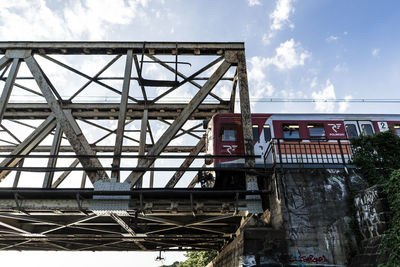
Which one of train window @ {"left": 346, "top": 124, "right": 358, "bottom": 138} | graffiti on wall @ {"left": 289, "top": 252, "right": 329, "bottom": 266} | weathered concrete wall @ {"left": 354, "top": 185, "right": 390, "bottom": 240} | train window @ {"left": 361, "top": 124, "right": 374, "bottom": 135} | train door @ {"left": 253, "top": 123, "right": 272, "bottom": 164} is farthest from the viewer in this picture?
train window @ {"left": 361, "top": 124, "right": 374, "bottom": 135}

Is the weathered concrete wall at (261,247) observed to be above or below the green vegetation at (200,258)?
below

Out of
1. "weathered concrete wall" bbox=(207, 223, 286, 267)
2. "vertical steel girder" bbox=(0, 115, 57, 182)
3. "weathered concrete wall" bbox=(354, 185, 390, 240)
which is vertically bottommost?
"weathered concrete wall" bbox=(207, 223, 286, 267)

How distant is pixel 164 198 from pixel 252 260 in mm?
3233

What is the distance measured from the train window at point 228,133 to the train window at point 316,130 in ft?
13.1

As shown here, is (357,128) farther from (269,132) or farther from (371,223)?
(371,223)

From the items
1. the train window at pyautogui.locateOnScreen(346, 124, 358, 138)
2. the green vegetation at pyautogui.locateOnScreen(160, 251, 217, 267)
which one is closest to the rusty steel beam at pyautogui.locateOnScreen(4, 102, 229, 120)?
the train window at pyautogui.locateOnScreen(346, 124, 358, 138)

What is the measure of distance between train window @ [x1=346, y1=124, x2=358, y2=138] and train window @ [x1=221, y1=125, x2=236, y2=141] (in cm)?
584

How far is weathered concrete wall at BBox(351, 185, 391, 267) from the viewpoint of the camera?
602 cm

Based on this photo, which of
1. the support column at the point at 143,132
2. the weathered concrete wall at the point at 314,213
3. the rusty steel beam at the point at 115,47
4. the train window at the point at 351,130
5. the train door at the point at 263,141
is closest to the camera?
the weathered concrete wall at the point at 314,213

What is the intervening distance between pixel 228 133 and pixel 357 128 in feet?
21.9

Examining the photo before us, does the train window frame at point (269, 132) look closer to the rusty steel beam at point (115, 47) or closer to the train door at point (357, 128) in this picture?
the train door at point (357, 128)

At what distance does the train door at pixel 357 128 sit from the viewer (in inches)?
503

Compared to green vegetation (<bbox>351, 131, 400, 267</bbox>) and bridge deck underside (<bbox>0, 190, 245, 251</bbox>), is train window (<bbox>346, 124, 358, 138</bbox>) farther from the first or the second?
bridge deck underside (<bbox>0, 190, 245, 251</bbox>)

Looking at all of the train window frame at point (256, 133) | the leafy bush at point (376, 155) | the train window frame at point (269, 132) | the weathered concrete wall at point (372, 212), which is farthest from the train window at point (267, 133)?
the weathered concrete wall at point (372, 212)
